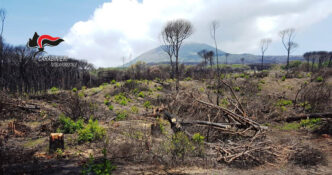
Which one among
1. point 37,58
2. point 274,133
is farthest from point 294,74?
point 37,58

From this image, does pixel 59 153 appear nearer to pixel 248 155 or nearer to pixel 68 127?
pixel 68 127

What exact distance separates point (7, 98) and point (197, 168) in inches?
364

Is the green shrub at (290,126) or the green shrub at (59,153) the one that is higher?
the green shrub at (59,153)

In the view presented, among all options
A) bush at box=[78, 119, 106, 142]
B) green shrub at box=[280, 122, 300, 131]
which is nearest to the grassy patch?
bush at box=[78, 119, 106, 142]

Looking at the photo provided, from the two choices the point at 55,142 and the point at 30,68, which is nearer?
the point at 55,142

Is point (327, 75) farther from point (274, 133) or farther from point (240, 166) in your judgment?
point (240, 166)

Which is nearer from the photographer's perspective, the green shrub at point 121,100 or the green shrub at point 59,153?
the green shrub at point 59,153

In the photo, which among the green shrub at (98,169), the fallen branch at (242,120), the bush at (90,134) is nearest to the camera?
the green shrub at (98,169)

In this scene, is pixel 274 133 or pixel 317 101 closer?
pixel 274 133

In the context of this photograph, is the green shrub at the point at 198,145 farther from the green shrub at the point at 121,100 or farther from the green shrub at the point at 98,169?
the green shrub at the point at 121,100

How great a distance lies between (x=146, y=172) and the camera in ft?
13.4

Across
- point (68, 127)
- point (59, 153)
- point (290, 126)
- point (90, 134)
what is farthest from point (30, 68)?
point (290, 126)

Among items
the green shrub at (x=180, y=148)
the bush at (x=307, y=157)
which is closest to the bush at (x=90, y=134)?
the green shrub at (x=180, y=148)

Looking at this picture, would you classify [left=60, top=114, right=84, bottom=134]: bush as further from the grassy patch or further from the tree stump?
the tree stump
